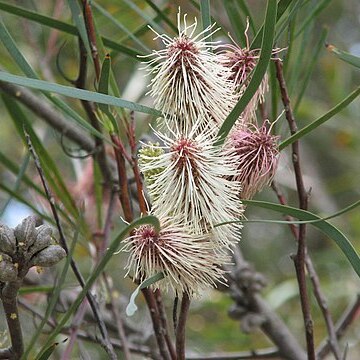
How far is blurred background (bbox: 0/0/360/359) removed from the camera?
768 mm

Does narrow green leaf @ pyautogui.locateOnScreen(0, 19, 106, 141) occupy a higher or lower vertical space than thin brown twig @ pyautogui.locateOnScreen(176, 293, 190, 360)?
higher

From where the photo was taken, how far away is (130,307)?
1.29ft

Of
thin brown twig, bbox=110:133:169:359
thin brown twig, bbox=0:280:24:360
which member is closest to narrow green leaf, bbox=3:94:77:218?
thin brown twig, bbox=110:133:169:359

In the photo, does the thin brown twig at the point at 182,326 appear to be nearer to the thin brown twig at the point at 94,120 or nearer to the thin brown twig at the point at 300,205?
the thin brown twig at the point at 300,205

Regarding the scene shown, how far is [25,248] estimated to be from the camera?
0.44 m

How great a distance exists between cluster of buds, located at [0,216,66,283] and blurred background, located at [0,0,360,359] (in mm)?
145

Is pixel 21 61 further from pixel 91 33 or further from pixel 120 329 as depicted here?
pixel 120 329

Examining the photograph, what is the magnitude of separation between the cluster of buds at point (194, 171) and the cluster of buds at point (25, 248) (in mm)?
54

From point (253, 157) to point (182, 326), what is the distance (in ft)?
0.41

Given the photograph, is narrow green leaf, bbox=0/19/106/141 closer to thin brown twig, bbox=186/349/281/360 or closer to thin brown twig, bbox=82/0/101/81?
thin brown twig, bbox=82/0/101/81

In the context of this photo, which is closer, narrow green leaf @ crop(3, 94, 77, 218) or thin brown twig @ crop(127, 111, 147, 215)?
thin brown twig @ crop(127, 111, 147, 215)

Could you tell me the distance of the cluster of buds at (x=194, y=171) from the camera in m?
0.45

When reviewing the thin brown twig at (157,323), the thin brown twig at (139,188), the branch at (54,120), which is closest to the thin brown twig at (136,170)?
the thin brown twig at (139,188)

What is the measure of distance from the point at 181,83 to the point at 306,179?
1358 mm
